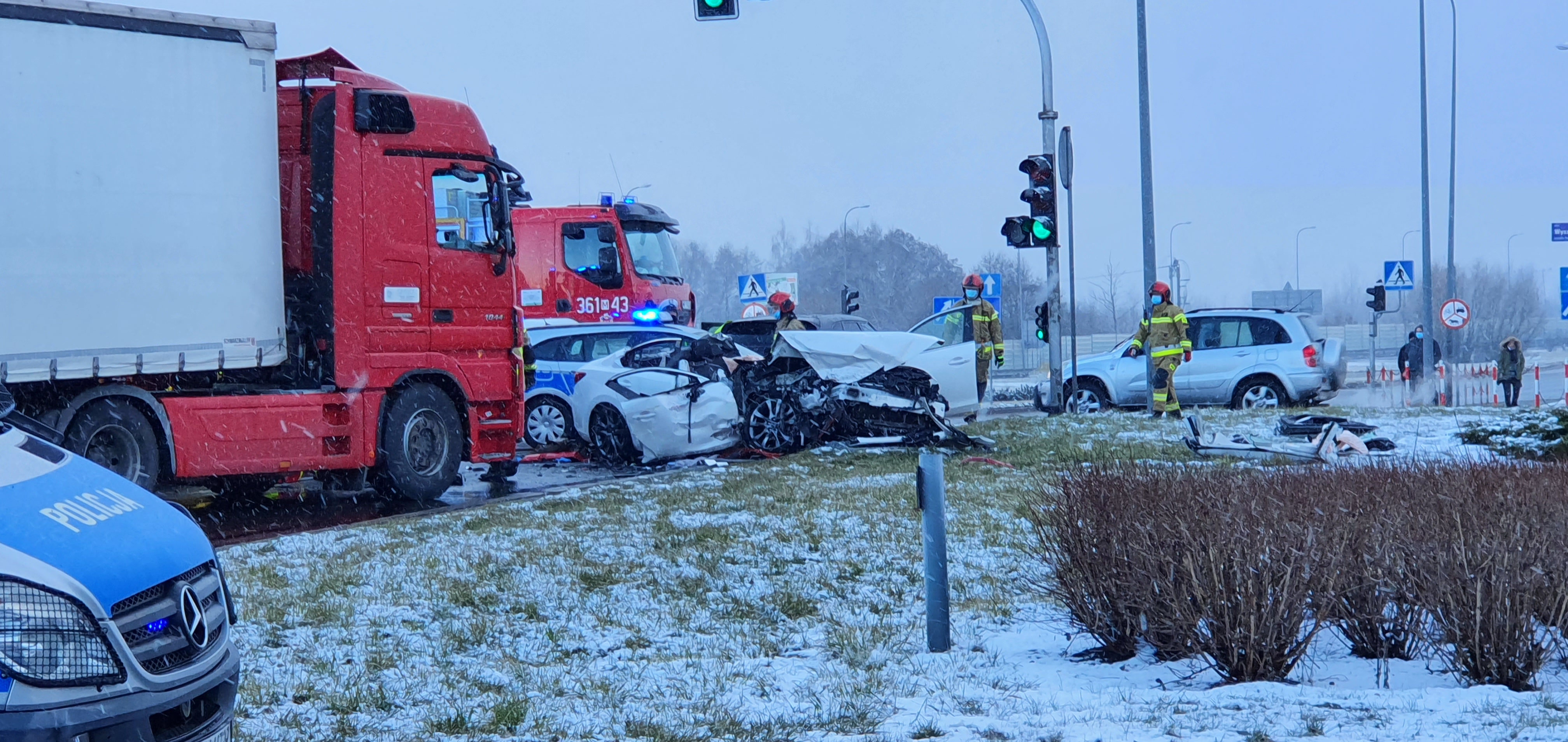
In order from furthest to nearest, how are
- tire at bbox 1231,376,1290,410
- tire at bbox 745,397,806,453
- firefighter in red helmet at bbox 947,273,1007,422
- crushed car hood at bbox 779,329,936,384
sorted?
1. tire at bbox 1231,376,1290,410
2. firefighter in red helmet at bbox 947,273,1007,422
3. tire at bbox 745,397,806,453
4. crushed car hood at bbox 779,329,936,384

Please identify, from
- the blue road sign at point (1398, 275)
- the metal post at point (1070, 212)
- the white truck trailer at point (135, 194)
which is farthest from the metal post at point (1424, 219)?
the white truck trailer at point (135, 194)

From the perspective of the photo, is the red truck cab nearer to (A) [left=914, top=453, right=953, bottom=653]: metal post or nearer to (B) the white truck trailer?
(B) the white truck trailer

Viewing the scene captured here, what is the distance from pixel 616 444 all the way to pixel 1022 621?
26.7 ft

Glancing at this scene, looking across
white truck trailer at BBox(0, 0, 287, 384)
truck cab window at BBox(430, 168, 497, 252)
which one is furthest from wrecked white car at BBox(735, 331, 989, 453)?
white truck trailer at BBox(0, 0, 287, 384)

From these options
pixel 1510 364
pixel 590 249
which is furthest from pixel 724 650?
pixel 1510 364

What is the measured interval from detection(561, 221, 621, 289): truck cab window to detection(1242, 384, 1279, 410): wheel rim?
9013 mm

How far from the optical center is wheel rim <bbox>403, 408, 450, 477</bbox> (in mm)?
11281

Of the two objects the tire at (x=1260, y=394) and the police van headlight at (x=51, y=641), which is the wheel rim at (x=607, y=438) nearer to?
the tire at (x=1260, y=394)

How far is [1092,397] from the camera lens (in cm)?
2078

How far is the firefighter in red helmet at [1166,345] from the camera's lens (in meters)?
16.8

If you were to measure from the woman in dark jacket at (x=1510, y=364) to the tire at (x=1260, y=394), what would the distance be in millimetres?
7156

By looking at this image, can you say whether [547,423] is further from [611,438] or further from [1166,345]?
[1166,345]

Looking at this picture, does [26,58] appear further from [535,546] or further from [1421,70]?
[1421,70]

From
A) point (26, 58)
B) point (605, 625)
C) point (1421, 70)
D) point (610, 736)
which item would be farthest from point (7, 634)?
point (1421, 70)
